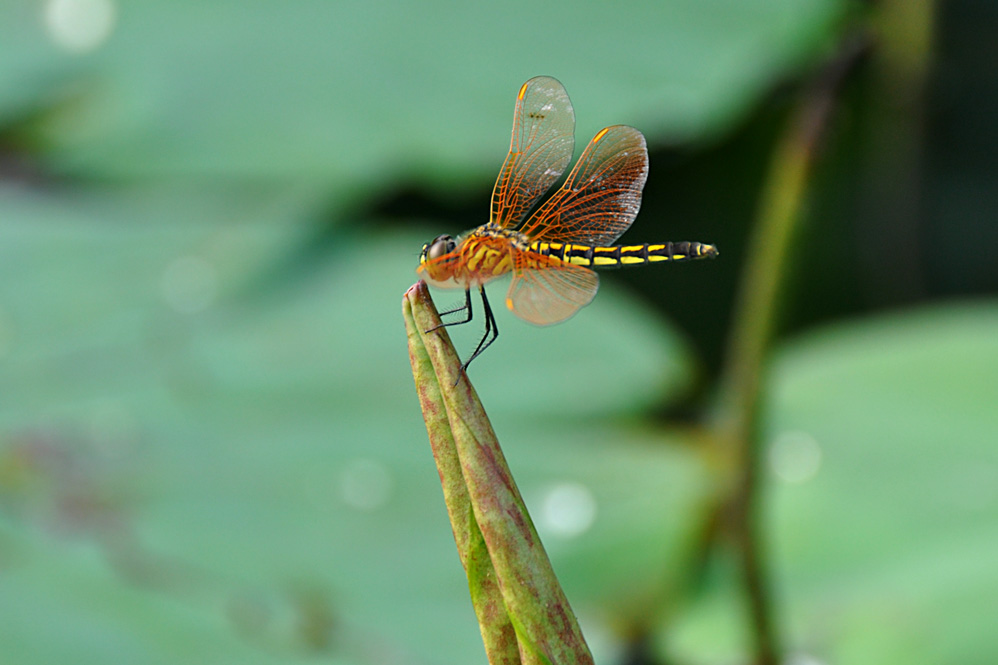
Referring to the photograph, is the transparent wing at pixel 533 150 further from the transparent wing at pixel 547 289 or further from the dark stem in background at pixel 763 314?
the dark stem in background at pixel 763 314

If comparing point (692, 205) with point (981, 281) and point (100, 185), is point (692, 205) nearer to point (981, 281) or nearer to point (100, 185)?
point (981, 281)

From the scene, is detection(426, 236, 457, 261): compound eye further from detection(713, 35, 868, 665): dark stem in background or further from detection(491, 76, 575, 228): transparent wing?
detection(713, 35, 868, 665): dark stem in background

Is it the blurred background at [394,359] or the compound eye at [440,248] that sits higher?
the blurred background at [394,359]

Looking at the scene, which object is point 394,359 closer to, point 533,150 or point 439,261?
point 533,150

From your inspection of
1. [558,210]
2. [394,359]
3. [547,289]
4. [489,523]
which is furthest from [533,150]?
[394,359]

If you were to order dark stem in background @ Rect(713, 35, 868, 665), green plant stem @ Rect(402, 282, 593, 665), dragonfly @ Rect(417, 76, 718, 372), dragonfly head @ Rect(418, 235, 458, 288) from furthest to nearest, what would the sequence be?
dark stem in background @ Rect(713, 35, 868, 665), dragonfly @ Rect(417, 76, 718, 372), dragonfly head @ Rect(418, 235, 458, 288), green plant stem @ Rect(402, 282, 593, 665)

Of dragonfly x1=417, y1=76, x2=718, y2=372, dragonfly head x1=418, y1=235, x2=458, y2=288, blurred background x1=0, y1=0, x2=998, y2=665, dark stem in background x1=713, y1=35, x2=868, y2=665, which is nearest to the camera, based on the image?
dragonfly head x1=418, y1=235, x2=458, y2=288

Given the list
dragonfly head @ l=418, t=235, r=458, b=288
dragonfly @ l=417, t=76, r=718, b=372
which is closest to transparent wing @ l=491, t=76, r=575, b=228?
dragonfly @ l=417, t=76, r=718, b=372

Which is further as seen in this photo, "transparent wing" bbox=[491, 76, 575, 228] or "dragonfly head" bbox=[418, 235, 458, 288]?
"transparent wing" bbox=[491, 76, 575, 228]

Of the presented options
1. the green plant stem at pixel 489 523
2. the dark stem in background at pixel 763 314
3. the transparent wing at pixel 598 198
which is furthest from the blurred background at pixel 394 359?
the green plant stem at pixel 489 523
